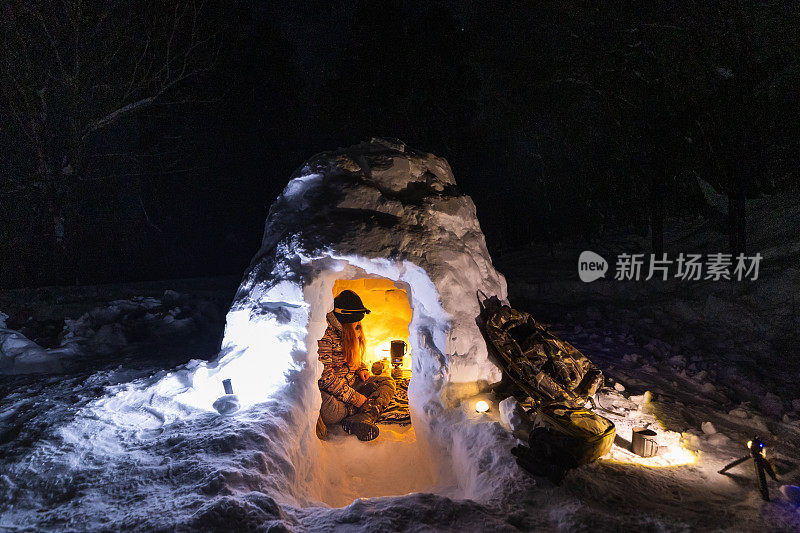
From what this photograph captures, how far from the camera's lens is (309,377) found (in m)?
5.13

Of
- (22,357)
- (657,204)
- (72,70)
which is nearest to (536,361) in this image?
(22,357)

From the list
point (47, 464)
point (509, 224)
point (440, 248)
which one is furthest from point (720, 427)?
point (509, 224)

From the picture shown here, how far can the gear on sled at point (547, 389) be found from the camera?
3566mm

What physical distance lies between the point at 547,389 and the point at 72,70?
13975 millimetres

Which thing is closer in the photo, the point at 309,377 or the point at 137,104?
the point at 309,377

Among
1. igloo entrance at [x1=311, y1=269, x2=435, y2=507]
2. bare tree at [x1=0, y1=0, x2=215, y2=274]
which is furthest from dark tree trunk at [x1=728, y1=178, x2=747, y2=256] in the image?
bare tree at [x1=0, y1=0, x2=215, y2=274]

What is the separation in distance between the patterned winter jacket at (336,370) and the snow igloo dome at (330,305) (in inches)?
49.8

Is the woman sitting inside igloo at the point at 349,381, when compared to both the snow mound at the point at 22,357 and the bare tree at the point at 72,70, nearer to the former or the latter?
the snow mound at the point at 22,357

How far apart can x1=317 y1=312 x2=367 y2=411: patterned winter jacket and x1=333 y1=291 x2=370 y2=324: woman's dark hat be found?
0.48 m

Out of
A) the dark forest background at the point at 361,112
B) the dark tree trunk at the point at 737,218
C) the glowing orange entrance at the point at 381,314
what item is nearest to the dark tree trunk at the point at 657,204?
the dark forest background at the point at 361,112

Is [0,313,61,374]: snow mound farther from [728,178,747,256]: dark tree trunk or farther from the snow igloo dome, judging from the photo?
[728,178,747,256]: dark tree trunk

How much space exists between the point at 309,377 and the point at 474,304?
2284 millimetres

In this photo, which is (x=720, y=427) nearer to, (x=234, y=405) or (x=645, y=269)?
(x=234, y=405)

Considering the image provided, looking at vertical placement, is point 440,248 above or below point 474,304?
above
